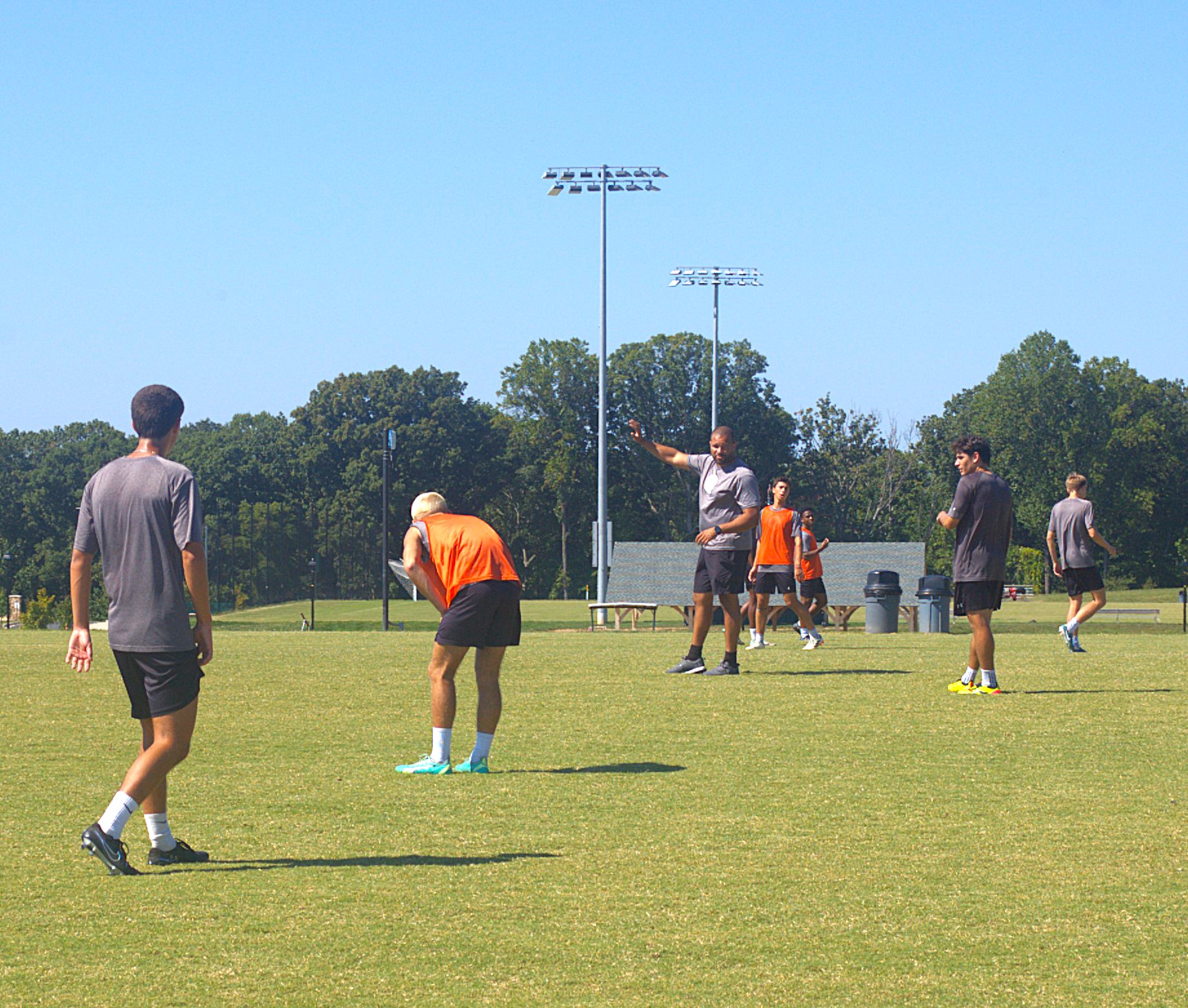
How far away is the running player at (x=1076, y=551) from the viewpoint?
16.4 meters

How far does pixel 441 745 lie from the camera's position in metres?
7.88

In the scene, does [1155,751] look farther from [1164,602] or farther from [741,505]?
[1164,602]

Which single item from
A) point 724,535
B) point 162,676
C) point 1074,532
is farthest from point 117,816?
point 1074,532

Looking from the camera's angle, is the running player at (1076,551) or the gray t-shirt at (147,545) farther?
the running player at (1076,551)

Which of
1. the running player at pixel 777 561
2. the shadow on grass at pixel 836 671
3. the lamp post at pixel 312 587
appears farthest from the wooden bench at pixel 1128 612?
the shadow on grass at pixel 836 671

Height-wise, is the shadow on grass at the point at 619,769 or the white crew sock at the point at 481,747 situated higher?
the white crew sock at the point at 481,747

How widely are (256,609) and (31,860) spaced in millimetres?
59551

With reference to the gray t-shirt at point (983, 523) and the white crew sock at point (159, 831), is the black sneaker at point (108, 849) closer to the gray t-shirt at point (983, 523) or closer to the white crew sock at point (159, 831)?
the white crew sock at point (159, 831)

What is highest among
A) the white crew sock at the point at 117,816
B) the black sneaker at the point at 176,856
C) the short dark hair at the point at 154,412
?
the short dark hair at the point at 154,412

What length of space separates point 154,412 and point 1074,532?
42.1 feet

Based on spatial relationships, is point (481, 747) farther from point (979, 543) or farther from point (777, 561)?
point (777, 561)

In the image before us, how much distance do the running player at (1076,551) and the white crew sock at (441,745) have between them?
10172 millimetres

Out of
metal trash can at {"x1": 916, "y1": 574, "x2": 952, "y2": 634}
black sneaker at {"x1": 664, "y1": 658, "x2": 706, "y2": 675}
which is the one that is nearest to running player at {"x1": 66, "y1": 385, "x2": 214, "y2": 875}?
black sneaker at {"x1": 664, "y1": 658, "x2": 706, "y2": 675}

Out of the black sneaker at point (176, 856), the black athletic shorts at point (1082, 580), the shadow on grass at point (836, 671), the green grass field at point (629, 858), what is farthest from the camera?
the black athletic shorts at point (1082, 580)
